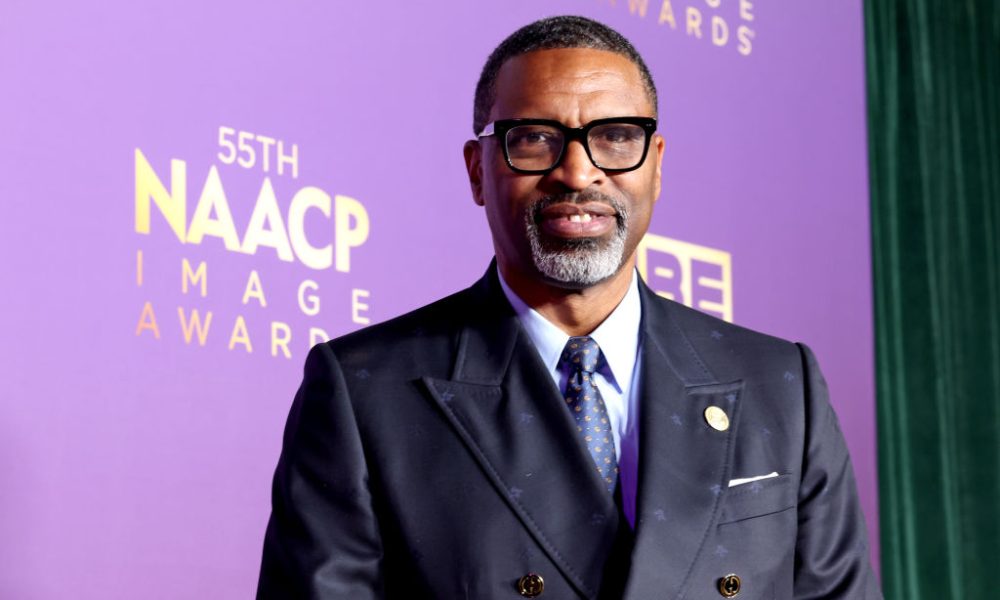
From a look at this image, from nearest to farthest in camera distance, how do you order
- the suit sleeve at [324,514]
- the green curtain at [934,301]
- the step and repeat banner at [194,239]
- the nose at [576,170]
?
1. the suit sleeve at [324,514]
2. the nose at [576,170]
3. the step and repeat banner at [194,239]
4. the green curtain at [934,301]

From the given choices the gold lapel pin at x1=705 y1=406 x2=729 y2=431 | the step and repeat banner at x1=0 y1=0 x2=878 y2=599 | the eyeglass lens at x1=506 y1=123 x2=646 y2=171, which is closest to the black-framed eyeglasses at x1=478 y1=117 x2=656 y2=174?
the eyeglass lens at x1=506 y1=123 x2=646 y2=171

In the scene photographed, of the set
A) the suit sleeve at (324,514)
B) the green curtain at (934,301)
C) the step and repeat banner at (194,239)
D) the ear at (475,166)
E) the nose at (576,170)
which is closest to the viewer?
the suit sleeve at (324,514)

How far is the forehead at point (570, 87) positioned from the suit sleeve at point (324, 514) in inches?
15.0

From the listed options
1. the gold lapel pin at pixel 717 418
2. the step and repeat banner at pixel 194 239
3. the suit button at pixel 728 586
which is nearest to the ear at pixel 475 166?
the gold lapel pin at pixel 717 418

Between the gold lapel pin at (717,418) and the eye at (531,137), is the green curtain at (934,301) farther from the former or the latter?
the eye at (531,137)

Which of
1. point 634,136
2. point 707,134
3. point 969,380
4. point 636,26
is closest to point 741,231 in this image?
point 707,134

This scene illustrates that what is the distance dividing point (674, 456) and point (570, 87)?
0.44 metres

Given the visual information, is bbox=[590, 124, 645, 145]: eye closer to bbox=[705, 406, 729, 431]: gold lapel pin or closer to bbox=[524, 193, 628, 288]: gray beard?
bbox=[524, 193, 628, 288]: gray beard

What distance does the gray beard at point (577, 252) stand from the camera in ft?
5.09

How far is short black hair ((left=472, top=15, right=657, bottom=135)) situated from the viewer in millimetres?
1635

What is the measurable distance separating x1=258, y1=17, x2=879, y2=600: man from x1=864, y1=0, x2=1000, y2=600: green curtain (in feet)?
9.16

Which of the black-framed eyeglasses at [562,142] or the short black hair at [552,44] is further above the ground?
the short black hair at [552,44]

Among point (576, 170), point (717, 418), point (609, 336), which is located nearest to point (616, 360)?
point (609, 336)

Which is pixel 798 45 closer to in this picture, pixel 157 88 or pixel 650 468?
pixel 157 88
